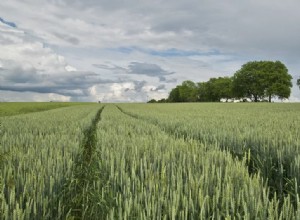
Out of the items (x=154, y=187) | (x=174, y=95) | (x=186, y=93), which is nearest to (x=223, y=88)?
(x=186, y=93)

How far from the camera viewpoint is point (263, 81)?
79.6m

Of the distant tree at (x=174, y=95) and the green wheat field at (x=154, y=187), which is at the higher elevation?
the distant tree at (x=174, y=95)

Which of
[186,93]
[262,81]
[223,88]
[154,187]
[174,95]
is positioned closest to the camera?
[154,187]

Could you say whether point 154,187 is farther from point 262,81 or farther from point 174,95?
point 174,95

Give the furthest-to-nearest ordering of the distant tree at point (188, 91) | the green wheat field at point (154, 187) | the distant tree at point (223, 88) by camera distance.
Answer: the distant tree at point (188, 91)
the distant tree at point (223, 88)
the green wheat field at point (154, 187)

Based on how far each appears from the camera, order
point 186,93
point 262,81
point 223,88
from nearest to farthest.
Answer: point 262,81, point 223,88, point 186,93

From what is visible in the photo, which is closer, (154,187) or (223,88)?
(154,187)

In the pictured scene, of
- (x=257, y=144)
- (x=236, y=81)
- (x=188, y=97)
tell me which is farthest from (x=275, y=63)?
(x=257, y=144)

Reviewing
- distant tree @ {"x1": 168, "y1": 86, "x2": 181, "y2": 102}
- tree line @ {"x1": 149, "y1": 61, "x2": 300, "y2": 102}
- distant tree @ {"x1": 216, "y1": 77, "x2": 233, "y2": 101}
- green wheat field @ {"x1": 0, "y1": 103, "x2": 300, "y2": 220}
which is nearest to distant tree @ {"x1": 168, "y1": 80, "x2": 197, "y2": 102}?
distant tree @ {"x1": 168, "y1": 86, "x2": 181, "y2": 102}

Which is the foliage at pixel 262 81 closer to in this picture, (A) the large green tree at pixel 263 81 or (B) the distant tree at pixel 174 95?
(A) the large green tree at pixel 263 81

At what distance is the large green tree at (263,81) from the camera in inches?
3046

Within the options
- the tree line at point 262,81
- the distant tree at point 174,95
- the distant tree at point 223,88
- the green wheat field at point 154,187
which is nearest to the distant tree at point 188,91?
the distant tree at point 174,95

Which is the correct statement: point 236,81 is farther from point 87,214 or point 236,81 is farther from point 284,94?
point 87,214

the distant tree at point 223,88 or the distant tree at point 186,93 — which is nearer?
the distant tree at point 223,88
